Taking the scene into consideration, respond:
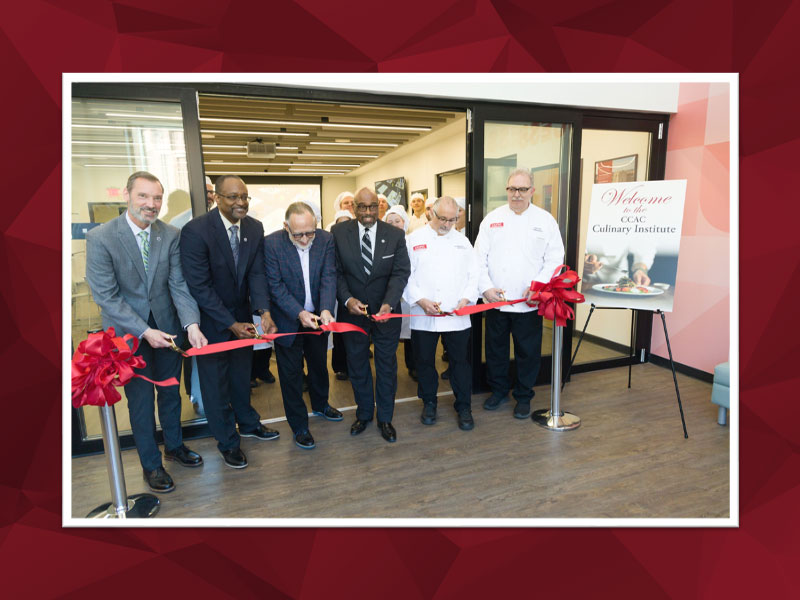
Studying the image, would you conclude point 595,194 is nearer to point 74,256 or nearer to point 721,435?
point 721,435

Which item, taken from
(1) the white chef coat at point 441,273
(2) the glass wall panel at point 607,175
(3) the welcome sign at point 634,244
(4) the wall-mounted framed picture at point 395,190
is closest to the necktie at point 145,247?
(1) the white chef coat at point 441,273

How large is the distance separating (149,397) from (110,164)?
5.11ft

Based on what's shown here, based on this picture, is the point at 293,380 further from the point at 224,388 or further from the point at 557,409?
the point at 557,409

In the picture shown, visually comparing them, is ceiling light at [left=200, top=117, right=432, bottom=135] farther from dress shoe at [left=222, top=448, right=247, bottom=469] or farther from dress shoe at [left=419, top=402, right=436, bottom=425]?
dress shoe at [left=222, top=448, right=247, bottom=469]

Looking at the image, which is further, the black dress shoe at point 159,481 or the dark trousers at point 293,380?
→ the dark trousers at point 293,380

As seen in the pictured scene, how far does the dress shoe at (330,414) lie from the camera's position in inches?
143

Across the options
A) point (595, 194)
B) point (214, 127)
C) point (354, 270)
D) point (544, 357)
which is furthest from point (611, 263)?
point (214, 127)

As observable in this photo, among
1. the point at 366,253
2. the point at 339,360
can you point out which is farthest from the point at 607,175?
the point at 339,360

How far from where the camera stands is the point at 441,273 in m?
3.35


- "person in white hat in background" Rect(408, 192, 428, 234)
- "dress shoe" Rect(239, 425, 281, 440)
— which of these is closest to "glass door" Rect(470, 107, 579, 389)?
"dress shoe" Rect(239, 425, 281, 440)

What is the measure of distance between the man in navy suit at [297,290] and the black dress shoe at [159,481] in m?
0.82

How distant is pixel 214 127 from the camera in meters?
6.63

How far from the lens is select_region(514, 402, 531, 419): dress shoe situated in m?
3.60

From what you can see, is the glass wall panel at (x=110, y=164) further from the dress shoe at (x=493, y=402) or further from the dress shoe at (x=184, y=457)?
the dress shoe at (x=493, y=402)
